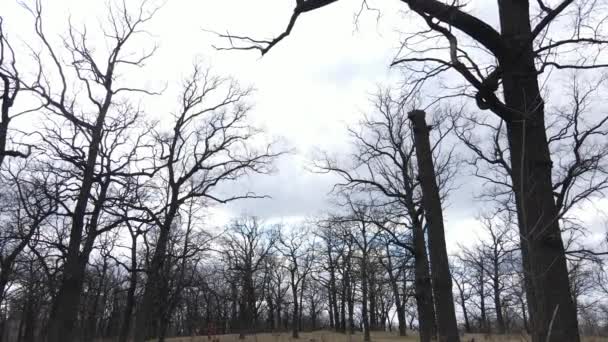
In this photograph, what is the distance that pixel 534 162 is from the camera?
12.4 feet

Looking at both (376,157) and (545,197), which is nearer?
(545,197)

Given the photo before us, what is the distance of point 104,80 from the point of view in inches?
634

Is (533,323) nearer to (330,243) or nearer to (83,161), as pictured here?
(83,161)

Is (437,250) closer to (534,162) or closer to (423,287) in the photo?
(534,162)

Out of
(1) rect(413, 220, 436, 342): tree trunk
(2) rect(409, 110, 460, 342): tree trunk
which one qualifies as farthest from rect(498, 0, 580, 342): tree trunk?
(1) rect(413, 220, 436, 342): tree trunk

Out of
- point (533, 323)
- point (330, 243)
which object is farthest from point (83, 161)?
point (330, 243)

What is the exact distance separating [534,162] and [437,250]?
518cm

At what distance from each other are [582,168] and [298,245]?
43.4 metres

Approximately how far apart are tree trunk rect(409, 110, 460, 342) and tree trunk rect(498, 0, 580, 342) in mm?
4834

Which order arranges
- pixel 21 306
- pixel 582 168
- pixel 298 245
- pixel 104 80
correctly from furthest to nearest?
pixel 298 245 → pixel 21 306 → pixel 104 80 → pixel 582 168

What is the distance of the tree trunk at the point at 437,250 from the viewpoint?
337 inches

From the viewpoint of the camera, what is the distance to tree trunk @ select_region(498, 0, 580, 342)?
3412 millimetres

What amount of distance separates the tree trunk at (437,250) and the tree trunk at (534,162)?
190 inches

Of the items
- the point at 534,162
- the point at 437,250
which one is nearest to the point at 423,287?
the point at 437,250
